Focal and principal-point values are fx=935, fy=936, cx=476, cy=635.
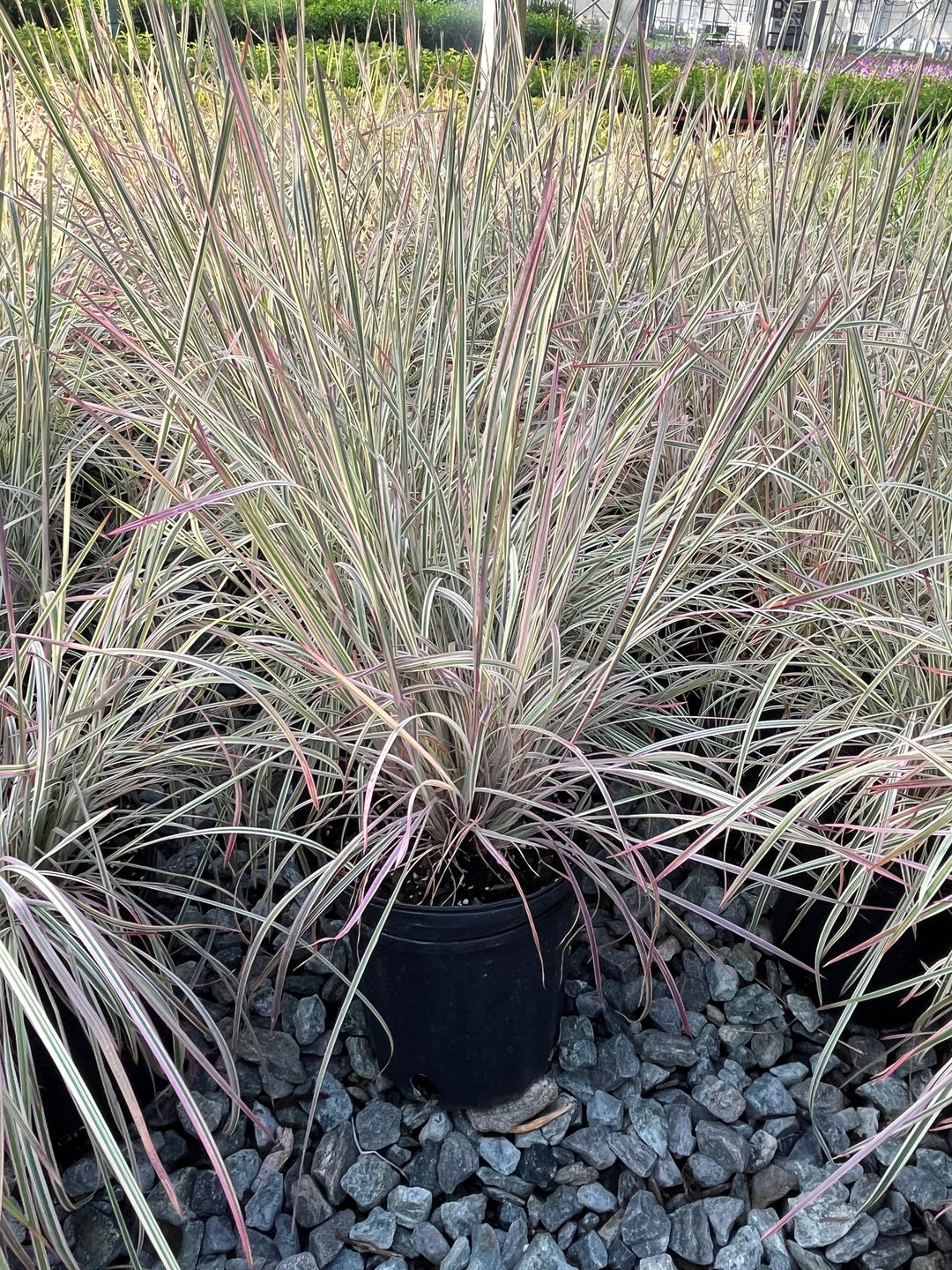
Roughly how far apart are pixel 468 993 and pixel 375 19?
4366 mm

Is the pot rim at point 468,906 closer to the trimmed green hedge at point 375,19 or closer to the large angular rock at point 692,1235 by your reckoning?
the large angular rock at point 692,1235

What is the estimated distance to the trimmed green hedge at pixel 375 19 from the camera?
1.79m

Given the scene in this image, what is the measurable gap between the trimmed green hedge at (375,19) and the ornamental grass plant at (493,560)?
1.28 feet

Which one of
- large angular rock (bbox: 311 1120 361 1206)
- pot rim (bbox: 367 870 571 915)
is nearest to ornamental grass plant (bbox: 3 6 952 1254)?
pot rim (bbox: 367 870 571 915)

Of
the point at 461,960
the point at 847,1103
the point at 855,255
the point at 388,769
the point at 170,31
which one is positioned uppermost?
the point at 170,31

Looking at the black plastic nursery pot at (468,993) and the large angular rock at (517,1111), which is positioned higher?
the black plastic nursery pot at (468,993)

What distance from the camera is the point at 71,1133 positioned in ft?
3.13

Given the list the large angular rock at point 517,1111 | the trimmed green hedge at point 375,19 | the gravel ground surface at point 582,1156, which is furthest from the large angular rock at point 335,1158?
the trimmed green hedge at point 375,19

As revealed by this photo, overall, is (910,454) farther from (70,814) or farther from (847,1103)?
(70,814)

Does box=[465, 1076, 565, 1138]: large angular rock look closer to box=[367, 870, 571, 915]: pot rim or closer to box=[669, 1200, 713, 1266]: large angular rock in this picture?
box=[669, 1200, 713, 1266]: large angular rock

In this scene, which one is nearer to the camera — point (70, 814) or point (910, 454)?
point (70, 814)

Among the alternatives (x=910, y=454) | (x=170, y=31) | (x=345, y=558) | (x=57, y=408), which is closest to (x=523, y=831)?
(x=345, y=558)

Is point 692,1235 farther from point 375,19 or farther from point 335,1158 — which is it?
point 375,19

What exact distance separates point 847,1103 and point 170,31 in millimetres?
1323
